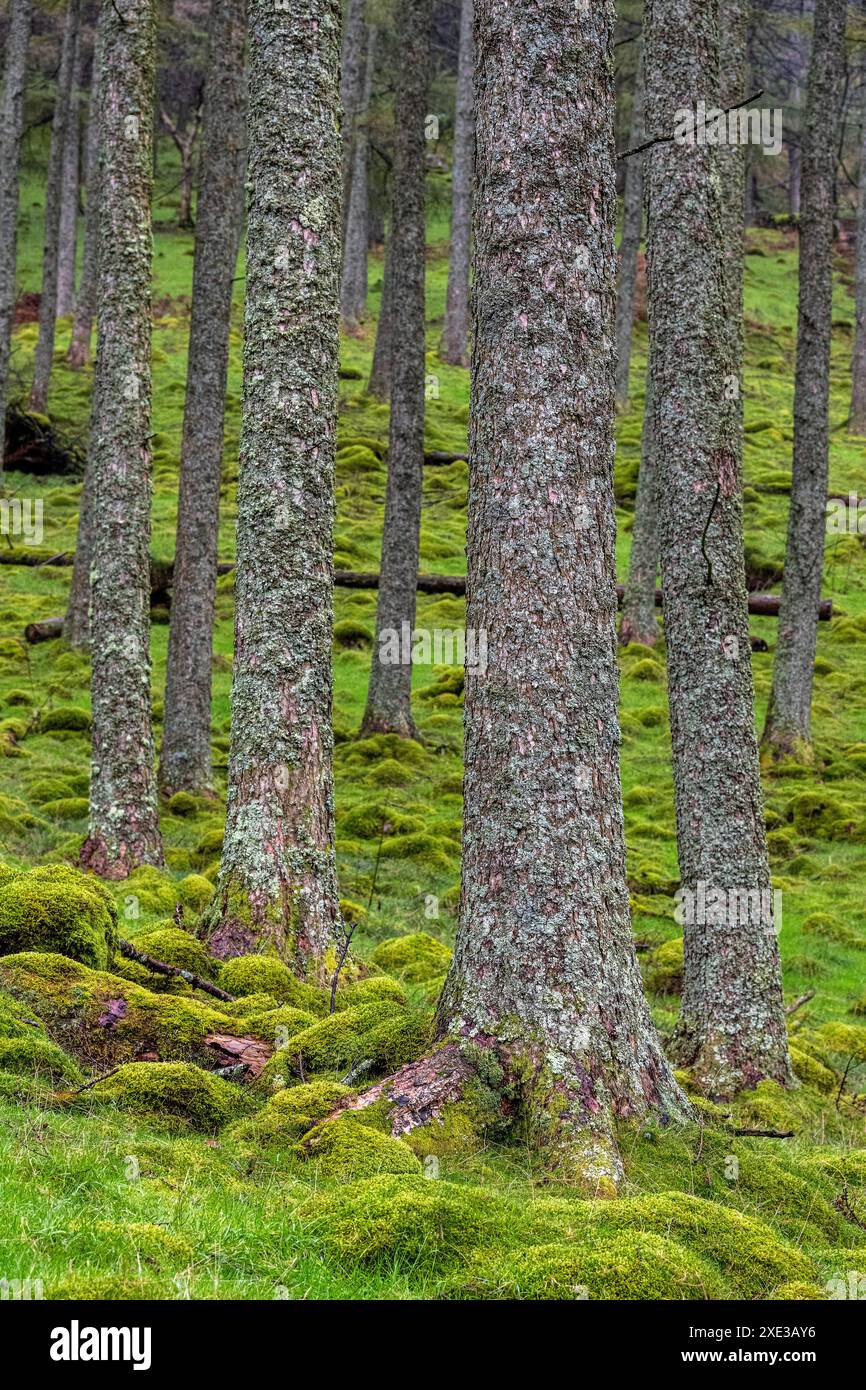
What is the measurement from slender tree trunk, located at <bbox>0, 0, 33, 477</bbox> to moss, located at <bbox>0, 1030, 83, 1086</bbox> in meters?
18.9

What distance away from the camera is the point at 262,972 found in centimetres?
712

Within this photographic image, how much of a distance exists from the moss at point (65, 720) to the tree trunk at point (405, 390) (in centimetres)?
373

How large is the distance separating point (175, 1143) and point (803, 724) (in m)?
14.2

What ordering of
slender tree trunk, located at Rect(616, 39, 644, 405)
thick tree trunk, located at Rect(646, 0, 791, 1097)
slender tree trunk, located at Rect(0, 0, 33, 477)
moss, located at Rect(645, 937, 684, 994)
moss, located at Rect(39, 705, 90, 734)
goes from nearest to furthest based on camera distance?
thick tree trunk, located at Rect(646, 0, 791, 1097)
moss, located at Rect(645, 937, 684, 994)
moss, located at Rect(39, 705, 90, 734)
slender tree trunk, located at Rect(0, 0, 33, 477)
slender tree trunk, located at Rect(616, 39, 644, 405)

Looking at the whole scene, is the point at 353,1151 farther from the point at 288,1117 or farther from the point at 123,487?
the point at 123,487

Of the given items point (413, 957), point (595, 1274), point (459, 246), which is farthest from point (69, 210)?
point (595, 1274)

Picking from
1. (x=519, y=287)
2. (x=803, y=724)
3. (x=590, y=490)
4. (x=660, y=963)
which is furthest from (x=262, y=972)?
(x=803, y=724)

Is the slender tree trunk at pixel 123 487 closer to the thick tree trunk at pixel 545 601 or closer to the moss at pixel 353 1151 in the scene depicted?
the thick tree trunk at pixel 545 601

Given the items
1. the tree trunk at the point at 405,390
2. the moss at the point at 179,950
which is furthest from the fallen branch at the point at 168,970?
the tree trunk at the point at 405,390

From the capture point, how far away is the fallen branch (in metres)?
6.70

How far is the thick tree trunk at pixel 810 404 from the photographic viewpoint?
55.9 feet

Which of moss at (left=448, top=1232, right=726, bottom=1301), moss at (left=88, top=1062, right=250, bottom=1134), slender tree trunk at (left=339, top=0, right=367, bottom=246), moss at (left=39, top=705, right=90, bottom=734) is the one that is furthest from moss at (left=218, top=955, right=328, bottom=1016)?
slender tree trunk at (left=339, top=0, right=367, bottom=246)

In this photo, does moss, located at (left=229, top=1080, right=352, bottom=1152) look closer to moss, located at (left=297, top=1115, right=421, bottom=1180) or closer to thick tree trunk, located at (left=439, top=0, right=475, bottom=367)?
moss, located at (left=297, top=1115, right=421, bottom=1180)

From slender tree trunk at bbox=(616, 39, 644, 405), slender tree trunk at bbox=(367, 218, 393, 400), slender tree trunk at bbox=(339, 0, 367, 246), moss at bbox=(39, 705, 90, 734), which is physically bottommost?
moss at bbox=(39, 705, 90, 734)
